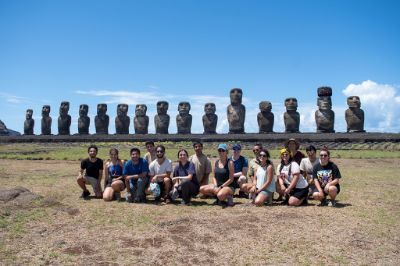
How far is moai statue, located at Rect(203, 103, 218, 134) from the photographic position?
122ft

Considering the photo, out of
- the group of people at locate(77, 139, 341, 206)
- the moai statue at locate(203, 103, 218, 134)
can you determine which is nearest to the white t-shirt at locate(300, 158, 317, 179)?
the group of people at locate(77, 139, 341, 206)

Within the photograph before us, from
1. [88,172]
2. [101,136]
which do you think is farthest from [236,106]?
[88,172]

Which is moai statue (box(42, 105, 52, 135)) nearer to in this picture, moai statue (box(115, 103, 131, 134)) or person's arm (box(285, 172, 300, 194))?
moai statue (box(115, 103, 131, 134))

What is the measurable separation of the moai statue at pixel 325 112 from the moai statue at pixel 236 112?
6.33 m

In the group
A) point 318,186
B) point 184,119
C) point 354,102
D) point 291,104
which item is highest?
point 354,102

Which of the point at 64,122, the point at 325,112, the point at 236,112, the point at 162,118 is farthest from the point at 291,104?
the point at 64,122

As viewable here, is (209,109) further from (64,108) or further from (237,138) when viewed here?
(64,108)

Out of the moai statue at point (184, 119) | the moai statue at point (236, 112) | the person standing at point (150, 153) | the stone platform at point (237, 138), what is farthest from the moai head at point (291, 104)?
the person standing at point (150, 153)

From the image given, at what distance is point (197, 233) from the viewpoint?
22.9 feet

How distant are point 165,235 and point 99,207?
264 centimetres

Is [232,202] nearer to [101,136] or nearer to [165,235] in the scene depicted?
[165,235]

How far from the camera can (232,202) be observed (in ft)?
30.2

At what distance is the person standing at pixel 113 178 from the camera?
9.80 metres

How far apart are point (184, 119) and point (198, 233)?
31.6 meters
